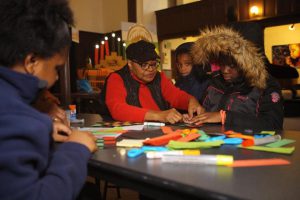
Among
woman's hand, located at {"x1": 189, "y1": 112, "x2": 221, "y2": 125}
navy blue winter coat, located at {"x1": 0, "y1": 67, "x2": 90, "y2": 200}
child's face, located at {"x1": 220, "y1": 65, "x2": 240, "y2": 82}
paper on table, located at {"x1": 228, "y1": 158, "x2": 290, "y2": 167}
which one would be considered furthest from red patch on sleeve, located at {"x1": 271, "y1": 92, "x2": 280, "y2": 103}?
navy blue winter coat, located at {"x1": 0, "y1": 67, "x2": 90, "y2": 200}

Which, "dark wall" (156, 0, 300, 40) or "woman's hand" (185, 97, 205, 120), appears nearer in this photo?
"woman's hand" (185, 97, 205, 120)

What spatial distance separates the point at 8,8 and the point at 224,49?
145cm

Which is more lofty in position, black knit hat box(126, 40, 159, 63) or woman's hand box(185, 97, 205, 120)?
black knit hat box(126, 40, 159, 63)

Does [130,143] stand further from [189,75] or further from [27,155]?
[189,75]

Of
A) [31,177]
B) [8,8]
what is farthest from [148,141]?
[8,8]

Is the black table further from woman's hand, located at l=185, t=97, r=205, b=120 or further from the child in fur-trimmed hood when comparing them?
woman's hand, located at l=185, t=97, r=205, b=120

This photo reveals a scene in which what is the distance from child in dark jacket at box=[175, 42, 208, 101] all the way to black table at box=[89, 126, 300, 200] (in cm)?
147

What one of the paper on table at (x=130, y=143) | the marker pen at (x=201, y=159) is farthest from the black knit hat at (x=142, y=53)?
the marker pen at (x=201, y=159)

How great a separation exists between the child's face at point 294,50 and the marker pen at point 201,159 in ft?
22.9

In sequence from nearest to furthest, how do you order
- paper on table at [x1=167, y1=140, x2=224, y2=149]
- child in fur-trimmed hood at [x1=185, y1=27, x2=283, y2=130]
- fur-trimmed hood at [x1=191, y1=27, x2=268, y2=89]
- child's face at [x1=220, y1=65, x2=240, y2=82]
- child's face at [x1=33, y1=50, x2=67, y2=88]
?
child's face at [x1=33, y1=50, x2=67, y2=88], paper on table at [x1=167, y1=140, x2=224, y2=149], child in fur-trimmed hood at [x1=185, y1=27, x2=283, y2=130], fur-trimmed hood at [x1=191, y1=27, x2=268, y2=89], child's face at [x1=220, y1=65, x2=240, y2=82]

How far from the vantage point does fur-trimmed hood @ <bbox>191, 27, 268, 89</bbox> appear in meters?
1.90

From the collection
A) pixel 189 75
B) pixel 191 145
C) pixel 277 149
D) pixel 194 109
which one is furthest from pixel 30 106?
pixel 189 75

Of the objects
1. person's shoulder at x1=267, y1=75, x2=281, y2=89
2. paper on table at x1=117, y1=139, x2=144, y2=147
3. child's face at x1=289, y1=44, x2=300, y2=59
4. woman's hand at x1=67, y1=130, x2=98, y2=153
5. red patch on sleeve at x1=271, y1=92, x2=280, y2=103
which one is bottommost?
paper on table at x1=117, y1=139, x2=144, y2=147

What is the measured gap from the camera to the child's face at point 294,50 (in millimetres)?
7159
